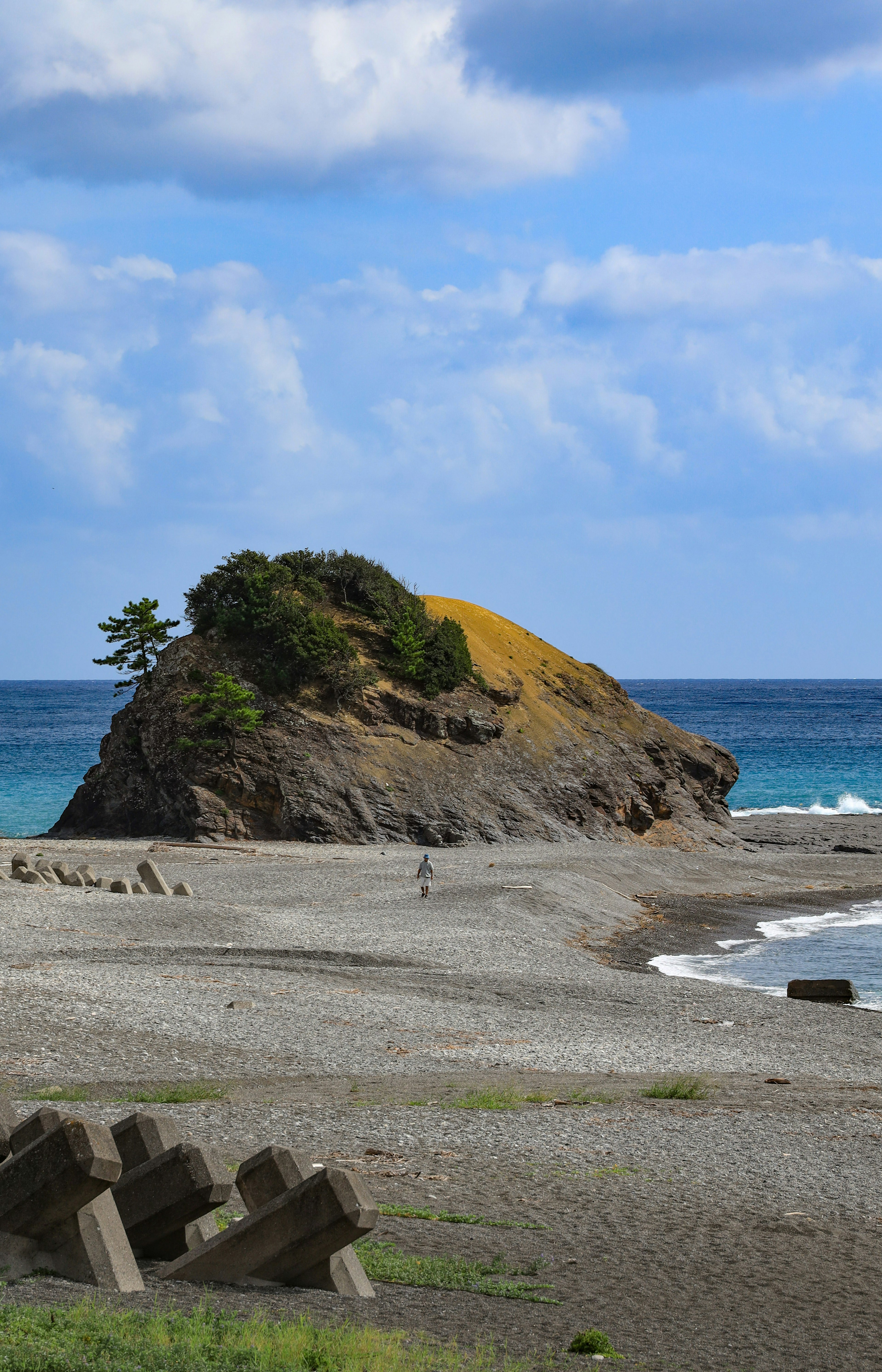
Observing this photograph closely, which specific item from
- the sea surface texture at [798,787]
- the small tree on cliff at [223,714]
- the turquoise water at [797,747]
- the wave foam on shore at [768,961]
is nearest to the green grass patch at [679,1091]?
the wave foam on shore at [768,961]

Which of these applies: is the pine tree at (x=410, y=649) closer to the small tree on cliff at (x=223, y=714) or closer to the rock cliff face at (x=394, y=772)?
the rock cliff face at (x=394, y=772)

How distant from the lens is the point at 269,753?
41344 mm

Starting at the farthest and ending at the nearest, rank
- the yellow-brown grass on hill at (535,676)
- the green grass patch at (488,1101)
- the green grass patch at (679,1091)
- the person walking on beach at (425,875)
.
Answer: the yellow-brown grass on hill at (535,676)
the person walking on beach at (425,875)
the green grass patch at (679,1091)
the green grass patch at (488,1101)

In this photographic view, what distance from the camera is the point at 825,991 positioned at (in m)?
20.4

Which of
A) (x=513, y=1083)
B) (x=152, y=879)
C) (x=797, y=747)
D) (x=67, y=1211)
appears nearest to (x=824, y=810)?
(x=797, y=747)

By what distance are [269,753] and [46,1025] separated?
27.8m

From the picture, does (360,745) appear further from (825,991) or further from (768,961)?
(825,991)

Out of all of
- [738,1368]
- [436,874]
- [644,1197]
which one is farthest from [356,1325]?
[436,874]

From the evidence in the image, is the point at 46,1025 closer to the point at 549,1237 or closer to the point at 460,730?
the point at 549,1237

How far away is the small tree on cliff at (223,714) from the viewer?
40531 millimetres

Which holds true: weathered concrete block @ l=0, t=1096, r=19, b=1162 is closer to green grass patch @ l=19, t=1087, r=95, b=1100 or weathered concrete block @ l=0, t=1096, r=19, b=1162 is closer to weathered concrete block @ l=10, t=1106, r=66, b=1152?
weathered concrete block @ l=10, t=1106, r=66, b=1152

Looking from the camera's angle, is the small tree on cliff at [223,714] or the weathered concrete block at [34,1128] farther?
the small tree on cliff at [223,714]

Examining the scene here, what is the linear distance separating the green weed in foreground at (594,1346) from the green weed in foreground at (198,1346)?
49 centimetres

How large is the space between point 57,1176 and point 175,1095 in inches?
214
